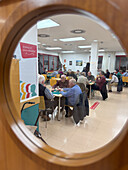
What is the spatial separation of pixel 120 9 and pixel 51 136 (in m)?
2.55

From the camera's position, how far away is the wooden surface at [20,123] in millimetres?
480

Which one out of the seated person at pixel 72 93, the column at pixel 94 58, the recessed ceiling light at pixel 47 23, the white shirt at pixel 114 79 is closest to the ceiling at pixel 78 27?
the recessed ceiling light at pixel 47 23

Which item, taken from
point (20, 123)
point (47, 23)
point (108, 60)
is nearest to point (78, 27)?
point (47, 23)

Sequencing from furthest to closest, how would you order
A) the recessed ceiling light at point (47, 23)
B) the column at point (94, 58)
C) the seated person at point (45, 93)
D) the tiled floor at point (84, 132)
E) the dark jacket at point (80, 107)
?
the column at point (94, 58) → the recessed ceiling light at point (47, 23) → the dark jacket at point (80, 107) → the seated person at point (45, 93) → the tiled floor at point (84, 132)

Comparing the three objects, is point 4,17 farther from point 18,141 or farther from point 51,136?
point 51,136

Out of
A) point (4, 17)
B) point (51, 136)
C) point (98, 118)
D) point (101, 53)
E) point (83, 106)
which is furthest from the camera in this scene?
point (101, 53)

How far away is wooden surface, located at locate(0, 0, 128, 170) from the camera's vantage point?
48 centimetres

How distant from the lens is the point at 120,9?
0.46 metres

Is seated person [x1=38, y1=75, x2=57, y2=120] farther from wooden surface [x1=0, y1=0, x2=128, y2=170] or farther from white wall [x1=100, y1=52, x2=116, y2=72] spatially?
white wall [x1=100, y1=52, x2=116, y2=72]

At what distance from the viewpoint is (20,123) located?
30.5 inches

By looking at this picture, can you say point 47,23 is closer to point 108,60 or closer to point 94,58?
point 94,58

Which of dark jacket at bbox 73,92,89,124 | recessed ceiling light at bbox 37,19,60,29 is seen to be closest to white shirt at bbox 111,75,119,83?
dark jacket at bbox 73,92,89,124

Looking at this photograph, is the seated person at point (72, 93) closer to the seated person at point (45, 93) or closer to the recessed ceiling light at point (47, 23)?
→ the seated person at point (45, 93)

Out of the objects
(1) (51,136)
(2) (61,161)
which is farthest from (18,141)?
(1) (51,136)
